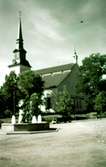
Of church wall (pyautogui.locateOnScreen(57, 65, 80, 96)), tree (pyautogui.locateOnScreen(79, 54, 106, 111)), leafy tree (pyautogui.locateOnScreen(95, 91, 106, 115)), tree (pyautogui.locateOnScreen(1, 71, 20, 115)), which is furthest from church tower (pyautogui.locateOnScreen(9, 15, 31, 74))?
leafy tree (pyautogui.locateOnScreen(95, 91, 106, 115))

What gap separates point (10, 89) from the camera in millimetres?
80875

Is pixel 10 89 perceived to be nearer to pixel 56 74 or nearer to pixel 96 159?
pixel 56 74

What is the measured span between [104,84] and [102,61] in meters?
5.89

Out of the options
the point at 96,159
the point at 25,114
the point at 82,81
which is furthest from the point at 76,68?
the point at 96,159

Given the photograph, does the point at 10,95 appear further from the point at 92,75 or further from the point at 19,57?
the point at 92,75

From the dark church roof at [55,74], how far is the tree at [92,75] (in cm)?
770

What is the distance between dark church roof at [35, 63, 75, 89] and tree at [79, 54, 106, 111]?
7.70 m

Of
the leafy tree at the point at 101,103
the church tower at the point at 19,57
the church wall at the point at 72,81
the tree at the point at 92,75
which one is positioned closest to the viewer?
the leafy tree at the point at 101,103

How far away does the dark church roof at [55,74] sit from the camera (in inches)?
3469

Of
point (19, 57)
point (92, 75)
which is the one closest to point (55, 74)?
point (19, 57)

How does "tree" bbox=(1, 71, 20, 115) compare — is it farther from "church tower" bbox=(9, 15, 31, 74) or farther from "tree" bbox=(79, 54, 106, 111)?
"tree" bbox=(79, 54, 106, 111)

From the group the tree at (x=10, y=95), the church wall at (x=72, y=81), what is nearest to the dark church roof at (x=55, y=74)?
the church wall at (x=72, y=81)

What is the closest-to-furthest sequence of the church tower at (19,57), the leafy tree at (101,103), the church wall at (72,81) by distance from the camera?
1. the leafy tree at (101,103)
2. the church wall at (72,81)
3. the church tower at (19,57)

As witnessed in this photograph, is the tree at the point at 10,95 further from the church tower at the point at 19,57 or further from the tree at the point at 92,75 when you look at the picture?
the tree at the point at 92,75
